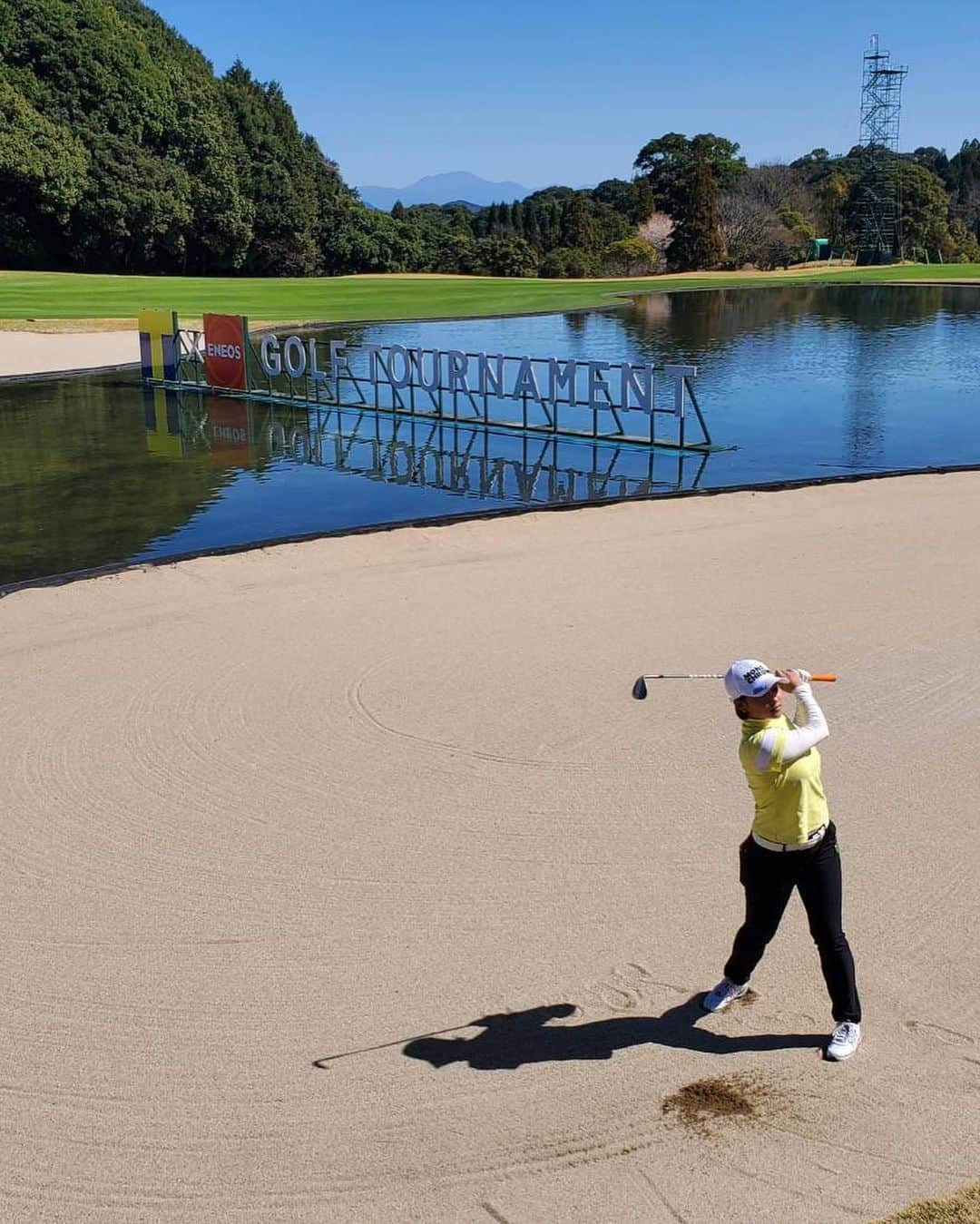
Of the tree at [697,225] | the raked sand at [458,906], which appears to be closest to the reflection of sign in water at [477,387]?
the raked sand at [458,906]

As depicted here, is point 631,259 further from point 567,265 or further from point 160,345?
point 160,345

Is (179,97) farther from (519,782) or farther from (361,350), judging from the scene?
(519,782)

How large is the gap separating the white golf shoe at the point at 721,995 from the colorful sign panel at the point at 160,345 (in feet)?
90.6

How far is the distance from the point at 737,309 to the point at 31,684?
49736 millimetres

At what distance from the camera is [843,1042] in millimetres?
5457

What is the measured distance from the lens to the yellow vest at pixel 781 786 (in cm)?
535

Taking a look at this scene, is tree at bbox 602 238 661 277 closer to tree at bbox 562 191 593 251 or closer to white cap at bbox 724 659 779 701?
tree at bbox 562 191 593 251

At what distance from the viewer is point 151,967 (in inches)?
249

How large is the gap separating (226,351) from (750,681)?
1032 inches

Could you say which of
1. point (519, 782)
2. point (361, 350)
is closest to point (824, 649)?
point (519, 782)

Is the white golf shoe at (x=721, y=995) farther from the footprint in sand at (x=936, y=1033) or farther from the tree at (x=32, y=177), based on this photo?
the tree at (x=32, y=177)

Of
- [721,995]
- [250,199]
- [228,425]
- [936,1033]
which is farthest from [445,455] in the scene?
[250,199]

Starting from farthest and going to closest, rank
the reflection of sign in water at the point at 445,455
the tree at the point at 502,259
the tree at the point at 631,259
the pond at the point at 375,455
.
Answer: the tree at the point at 631,259 < the tree at the point at 502,259 < the reflection of sign in water at the point at 445,455 < the pond at the point at 375,455

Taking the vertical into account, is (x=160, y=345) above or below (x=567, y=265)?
below
